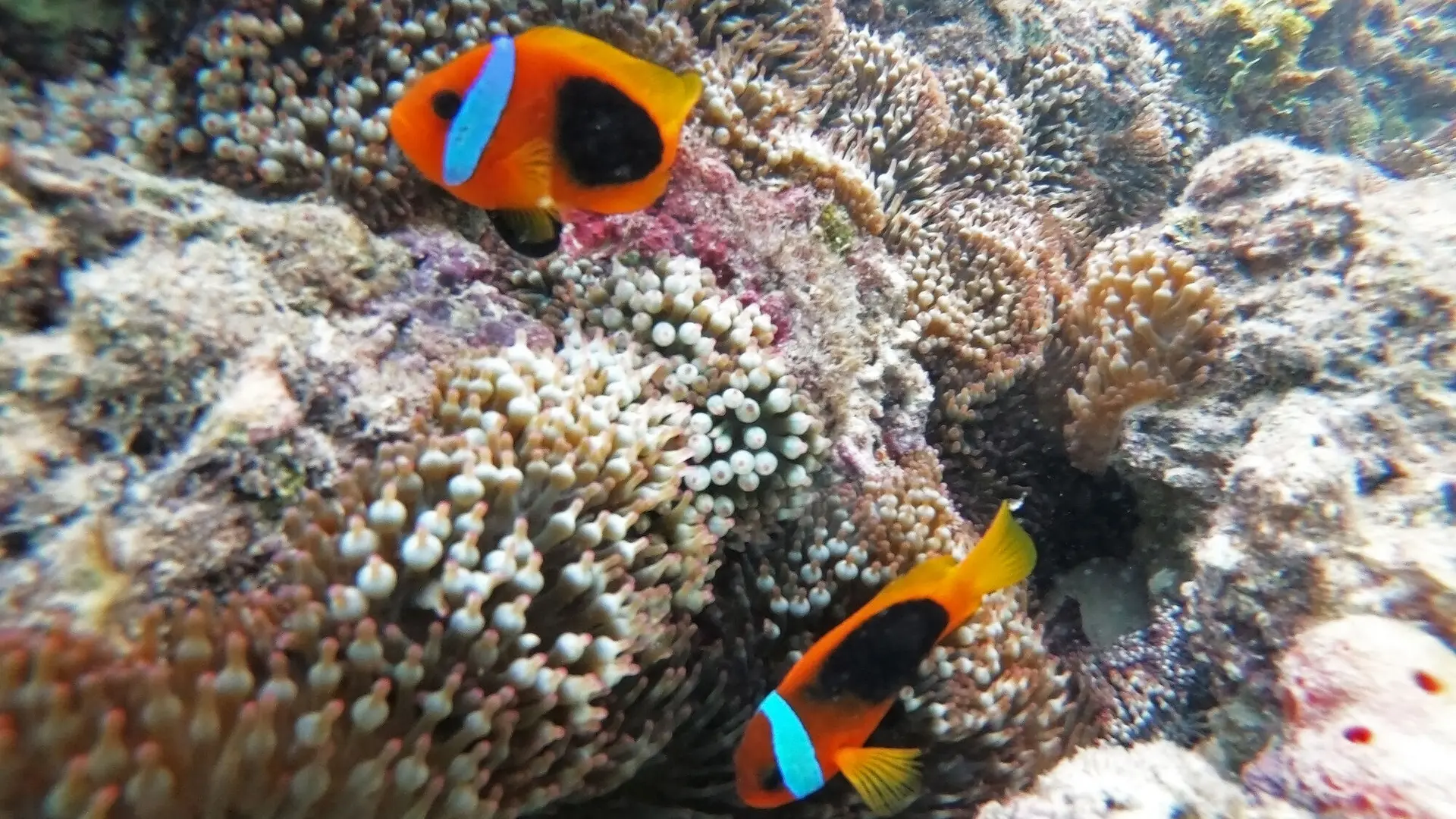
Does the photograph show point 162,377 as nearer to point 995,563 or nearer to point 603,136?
point 603,136

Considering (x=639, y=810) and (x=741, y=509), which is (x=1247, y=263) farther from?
(x=639, y=810)

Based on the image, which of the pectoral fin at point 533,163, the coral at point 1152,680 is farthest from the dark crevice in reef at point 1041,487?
the pectoral fin at point 533,163

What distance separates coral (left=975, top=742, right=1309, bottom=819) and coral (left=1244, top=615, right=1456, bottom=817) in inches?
4.8

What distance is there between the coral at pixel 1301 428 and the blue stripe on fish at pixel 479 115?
2.82 m

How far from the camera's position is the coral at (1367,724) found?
5.84ft

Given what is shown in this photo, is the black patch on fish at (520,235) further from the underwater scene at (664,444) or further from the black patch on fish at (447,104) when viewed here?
the black patch on fish at (447,104)

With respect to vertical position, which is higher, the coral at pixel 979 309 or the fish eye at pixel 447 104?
the coral at pixel 979 309

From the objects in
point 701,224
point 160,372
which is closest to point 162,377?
point 160,372

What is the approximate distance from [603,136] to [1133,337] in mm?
2582

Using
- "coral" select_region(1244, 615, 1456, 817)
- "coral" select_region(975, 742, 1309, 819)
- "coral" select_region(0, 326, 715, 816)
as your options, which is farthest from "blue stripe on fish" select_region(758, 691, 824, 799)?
"coral" select_region(1244, 615, 1456, 817)

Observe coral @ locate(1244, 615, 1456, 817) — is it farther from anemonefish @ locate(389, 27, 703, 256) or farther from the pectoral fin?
the pectoral fin

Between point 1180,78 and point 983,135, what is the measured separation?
260cm

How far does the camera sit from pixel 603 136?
6.38 ft

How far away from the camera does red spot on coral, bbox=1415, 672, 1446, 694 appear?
1915mm
